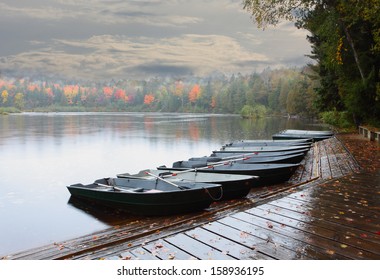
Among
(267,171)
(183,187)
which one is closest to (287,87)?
(267,171)

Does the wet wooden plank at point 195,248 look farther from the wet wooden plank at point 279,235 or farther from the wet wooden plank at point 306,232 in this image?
the wet wooden plank at point 306,232

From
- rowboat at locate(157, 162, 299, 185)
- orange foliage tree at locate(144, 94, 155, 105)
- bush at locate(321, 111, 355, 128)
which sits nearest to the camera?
rowboat at locate(157, 162, 299, 185)

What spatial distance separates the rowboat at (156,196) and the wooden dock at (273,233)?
2.63 ft

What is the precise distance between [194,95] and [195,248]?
286 feet

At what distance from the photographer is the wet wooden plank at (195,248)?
3408mm

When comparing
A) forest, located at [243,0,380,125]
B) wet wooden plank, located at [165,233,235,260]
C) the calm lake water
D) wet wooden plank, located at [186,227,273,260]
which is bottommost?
the calm lake water

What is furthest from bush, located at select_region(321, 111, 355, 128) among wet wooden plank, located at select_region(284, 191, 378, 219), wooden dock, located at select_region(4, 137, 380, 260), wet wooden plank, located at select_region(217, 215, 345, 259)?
wet wooden plank, located at select_region(217, 215, 345, 259)

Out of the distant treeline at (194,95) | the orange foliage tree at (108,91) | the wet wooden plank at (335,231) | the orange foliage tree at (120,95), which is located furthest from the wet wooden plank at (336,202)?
the orange foliage tree at (120,95)

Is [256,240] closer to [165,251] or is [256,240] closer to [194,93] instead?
[165,251]

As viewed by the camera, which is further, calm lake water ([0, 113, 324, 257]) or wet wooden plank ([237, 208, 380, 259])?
calm lake water ([0, 113, 324, 257])

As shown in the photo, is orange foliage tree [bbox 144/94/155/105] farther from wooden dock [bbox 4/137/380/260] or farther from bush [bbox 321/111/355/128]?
wooden dock [bbox 4/137/380/260]

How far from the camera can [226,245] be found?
366cm

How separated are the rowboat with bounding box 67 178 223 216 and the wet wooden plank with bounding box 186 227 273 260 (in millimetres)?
2087

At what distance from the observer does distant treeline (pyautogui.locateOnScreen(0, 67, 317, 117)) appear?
59509 mm
